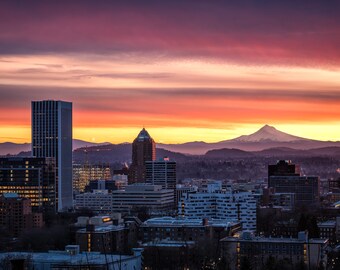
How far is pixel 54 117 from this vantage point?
346 feet

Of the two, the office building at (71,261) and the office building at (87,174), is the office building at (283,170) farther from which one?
the office building at (71,261)

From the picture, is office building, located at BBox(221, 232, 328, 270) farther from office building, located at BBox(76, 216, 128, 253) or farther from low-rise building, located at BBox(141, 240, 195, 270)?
office building, located at BBox(76, 216, 128, 253)

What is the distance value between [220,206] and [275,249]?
20732mm

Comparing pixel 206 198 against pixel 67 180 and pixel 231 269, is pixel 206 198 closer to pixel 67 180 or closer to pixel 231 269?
pixel 231 269

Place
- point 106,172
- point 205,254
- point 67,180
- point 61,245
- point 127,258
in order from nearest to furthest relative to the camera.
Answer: point 127,258 < point 205,254 < point 61,245 < point 67,180 < point 106,172

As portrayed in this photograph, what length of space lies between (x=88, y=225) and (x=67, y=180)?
4623 centimetres

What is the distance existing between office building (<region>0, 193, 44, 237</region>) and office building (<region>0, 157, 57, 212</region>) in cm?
1505

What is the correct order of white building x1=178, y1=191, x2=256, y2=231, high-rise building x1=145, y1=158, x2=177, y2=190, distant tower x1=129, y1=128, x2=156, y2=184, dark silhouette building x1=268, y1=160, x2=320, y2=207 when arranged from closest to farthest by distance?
1. white building x1=178, y1=191, x2=256, y2=231
2. dark silhouette building x1=268, y1=160, x2=320, y2=207
3. high-rise building x1=145, y1=158, x2=177, y2=190
4. distant tower x1=129, y1=128, x2=156, y2=184

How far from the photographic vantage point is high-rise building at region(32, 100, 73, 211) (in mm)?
103375

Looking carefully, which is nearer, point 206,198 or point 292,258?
point 292,258

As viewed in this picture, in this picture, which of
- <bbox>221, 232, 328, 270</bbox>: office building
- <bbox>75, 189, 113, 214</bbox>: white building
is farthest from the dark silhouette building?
<bbox>221, 232, 328, 270</bbox>: office building

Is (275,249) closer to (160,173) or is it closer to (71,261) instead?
(71,261)

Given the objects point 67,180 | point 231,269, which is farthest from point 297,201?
point 231,269

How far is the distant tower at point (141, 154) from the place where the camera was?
12353 centimetres
